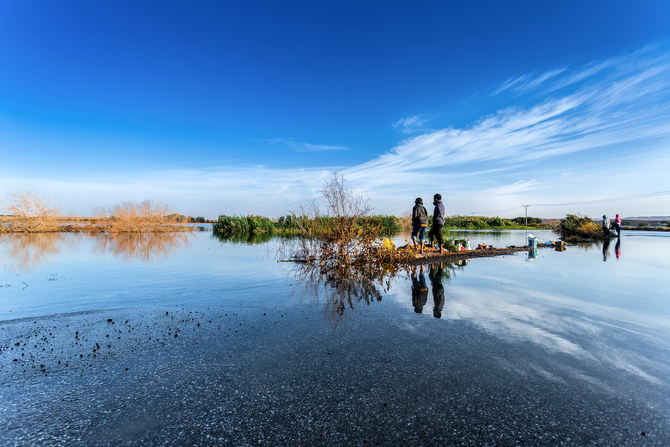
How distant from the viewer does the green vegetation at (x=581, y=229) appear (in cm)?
2748

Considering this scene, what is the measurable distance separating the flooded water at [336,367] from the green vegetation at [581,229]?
81.5 ft

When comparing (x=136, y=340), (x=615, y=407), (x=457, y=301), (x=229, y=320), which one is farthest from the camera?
(x=457, y=301)

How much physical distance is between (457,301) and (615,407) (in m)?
3.82

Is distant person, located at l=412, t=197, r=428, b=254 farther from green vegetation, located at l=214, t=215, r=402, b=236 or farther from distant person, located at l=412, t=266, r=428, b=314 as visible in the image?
green vegetation, located at l=214, t=215, r=402, b=236

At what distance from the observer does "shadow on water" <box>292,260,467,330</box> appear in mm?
6434

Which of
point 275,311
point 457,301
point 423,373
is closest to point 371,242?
point 457,301

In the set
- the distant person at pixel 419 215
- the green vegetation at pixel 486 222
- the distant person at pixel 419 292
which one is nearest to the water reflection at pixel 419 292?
the distant person at pixel 419 292

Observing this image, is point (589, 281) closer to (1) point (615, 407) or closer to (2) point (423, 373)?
(1) point (615, 407)

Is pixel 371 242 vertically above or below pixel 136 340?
above

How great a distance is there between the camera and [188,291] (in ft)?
25.4

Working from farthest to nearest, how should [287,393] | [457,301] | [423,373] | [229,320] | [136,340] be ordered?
[457,301] → [229,320] → [136,340] → [423,373] → [287,393]

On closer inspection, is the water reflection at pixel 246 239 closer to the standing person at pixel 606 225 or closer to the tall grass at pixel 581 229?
the tall grass at pixel 581 229

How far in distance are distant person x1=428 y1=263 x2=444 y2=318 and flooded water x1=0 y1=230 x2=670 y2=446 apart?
87 mm

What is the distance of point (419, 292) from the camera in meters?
7.53
